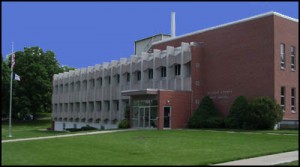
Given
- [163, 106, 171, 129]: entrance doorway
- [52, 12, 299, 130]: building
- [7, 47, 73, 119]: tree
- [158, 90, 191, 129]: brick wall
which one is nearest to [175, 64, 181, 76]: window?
[52, 12, 299, 130]: building

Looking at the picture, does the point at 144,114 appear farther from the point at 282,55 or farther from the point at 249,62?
the point at 282,55

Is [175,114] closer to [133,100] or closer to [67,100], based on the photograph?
[133,100]

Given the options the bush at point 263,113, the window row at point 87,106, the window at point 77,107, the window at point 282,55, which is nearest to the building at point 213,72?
the window at point 282,55

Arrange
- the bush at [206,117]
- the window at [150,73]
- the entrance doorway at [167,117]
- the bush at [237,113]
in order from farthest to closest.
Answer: the window at [150,73] → the entrance doorway at [167,117] → the bush at [206,117] → the bush at [237,113]

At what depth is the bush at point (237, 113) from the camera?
36.6 metres

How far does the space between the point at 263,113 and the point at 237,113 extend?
2.82m

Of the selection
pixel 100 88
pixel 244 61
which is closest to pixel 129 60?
pixel 100 88

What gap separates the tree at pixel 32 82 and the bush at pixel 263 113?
5144 cm

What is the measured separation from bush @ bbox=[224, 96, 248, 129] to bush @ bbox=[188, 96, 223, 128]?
3.95 feet

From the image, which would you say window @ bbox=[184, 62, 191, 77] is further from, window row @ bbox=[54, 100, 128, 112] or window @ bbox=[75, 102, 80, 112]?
window @ bbox=[75, 102, 80, 112]

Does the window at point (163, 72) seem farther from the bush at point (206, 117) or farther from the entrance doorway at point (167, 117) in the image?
the bush at point (206, 117)

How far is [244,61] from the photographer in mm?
38625

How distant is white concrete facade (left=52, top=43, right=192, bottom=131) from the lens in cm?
4459

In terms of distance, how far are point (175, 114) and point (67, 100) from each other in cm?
3196
